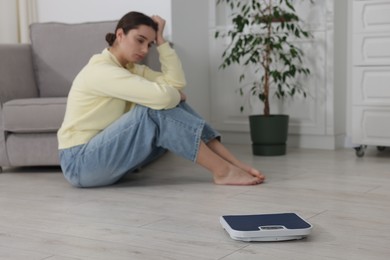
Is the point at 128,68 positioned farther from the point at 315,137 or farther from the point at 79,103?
the point at 315,137

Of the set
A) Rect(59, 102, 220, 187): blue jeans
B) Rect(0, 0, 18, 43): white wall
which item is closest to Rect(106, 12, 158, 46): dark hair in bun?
Rect(59, 102, 220, 187): blue jeans

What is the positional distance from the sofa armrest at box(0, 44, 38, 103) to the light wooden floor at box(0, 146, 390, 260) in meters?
0.42

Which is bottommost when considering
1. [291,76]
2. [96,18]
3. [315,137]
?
[315,137]

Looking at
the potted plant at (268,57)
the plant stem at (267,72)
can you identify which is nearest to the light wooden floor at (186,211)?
the potted plant at (268,57)

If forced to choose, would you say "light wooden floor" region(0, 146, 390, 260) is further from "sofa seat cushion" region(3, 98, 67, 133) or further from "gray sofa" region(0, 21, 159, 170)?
"sofa seat cushion" region(3, 98, 67, 133)

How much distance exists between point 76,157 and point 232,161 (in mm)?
649

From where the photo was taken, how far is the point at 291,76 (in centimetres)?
385

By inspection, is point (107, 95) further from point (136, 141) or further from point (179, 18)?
point (179, 18)

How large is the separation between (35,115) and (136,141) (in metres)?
0.73

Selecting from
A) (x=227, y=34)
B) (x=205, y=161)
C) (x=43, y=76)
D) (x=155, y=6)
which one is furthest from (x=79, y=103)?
(x=227, y=34)

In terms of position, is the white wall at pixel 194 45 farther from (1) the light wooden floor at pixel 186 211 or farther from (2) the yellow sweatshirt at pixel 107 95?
(2) the yellow sweatshirt at pixel 107 95

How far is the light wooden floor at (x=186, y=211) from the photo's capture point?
1821 millimetres

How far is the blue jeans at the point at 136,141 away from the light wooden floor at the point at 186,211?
0.12 m

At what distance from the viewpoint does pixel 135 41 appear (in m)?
2.68
